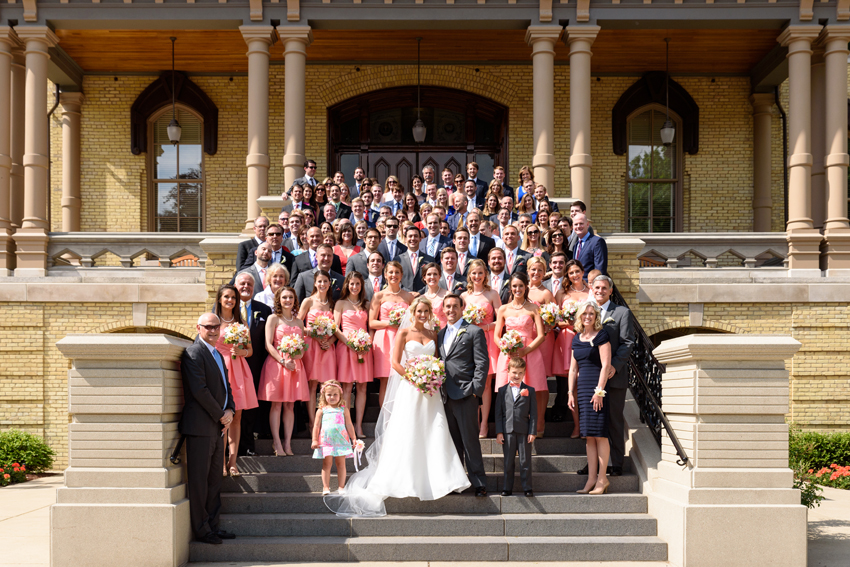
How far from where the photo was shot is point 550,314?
29.8ft

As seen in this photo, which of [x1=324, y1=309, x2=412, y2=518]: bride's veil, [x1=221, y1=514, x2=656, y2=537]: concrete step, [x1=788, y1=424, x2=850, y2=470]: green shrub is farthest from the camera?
[x1=788, y1=424, x2=850, y2=470]: green shrub

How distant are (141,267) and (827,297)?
11670 millimetres

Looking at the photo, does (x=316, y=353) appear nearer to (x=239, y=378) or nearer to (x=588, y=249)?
(x=239, y=378)

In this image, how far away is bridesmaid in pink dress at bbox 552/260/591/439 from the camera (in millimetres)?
9375

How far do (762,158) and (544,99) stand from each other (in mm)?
6690

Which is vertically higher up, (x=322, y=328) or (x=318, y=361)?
(x=322, y=328)

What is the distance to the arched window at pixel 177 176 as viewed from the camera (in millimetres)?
20391

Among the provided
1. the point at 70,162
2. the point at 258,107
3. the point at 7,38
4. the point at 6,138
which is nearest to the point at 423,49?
the point at 258,107

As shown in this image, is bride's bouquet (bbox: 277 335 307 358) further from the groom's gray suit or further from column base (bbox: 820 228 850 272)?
column base (bbox: 820 228 850 272)

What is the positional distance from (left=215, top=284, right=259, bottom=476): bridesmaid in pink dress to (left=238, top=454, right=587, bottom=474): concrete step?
0.22 m

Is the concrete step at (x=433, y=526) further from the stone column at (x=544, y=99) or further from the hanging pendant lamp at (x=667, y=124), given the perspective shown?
the hanging pendant lamp at (x=667, y=124)

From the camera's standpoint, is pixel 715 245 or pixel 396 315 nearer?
pixel 396 315

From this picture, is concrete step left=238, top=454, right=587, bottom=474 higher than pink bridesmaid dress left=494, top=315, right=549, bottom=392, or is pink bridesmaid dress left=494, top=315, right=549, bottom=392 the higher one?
pink bridesmaid dress left=494, top=315, right=549, bottom=392

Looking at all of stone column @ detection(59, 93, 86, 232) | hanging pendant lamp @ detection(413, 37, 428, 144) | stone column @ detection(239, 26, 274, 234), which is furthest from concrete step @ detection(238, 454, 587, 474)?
stone column @ detection(59, 93, 86, 232)
